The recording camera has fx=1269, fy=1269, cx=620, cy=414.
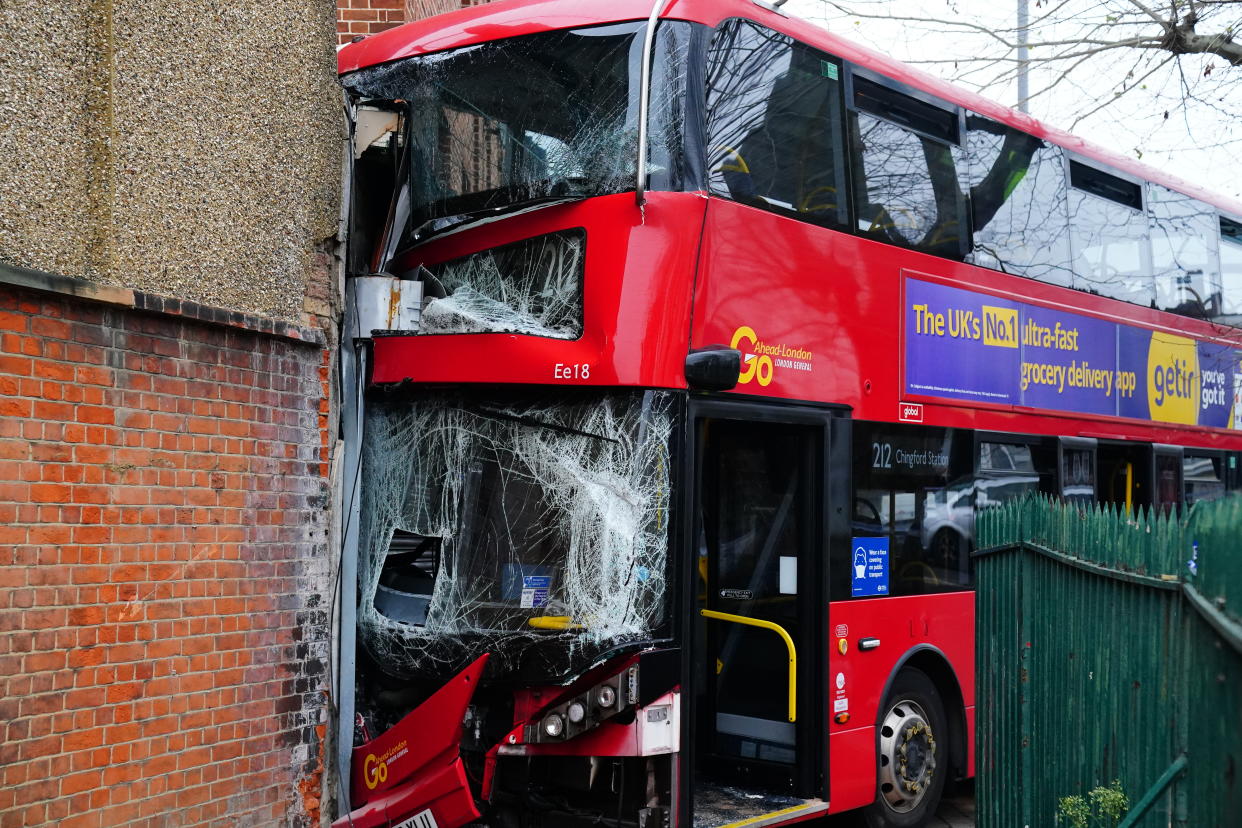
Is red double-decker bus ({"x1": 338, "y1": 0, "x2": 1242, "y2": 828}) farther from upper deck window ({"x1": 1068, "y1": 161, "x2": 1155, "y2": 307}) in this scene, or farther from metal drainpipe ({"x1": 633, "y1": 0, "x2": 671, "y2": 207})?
upper deck window ({"x1": 1068, "y1": 161, "x2": 1155, "y2": 307})

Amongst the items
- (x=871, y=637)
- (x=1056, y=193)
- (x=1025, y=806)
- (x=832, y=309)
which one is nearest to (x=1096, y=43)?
(x=1056, y=193)

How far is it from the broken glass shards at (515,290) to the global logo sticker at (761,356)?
881 mm

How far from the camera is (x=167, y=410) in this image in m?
5.62

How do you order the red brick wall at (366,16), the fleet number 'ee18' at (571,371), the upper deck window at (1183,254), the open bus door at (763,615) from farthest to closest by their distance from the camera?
the upper deck window at (1183,254) → the red brick wall at (366,16) → the open bus door at (763,615) → the fleet number 'ee18' at (571,371)

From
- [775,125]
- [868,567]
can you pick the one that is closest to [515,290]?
[775,125]

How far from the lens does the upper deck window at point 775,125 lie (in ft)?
21.1

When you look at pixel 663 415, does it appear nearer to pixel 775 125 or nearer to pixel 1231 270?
pixel 775 125

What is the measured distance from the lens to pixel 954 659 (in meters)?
8.20

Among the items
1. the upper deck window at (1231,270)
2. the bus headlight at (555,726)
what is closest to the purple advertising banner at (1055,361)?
the upper deck window at (1231,270)

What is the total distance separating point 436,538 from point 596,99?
2.36 meters

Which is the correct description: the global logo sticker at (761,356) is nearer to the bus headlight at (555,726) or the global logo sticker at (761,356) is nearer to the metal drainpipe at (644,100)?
the metal drainpipe at (644,100)

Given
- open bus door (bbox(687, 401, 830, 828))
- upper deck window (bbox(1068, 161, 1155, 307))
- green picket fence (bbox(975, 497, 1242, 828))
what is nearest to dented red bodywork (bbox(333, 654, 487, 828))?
open bus door (bbox(687, 401, 830, 828))

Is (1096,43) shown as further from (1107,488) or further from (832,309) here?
(832,309)

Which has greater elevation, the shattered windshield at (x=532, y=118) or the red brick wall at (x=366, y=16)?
the red brick wall at (x=366, y=16)
